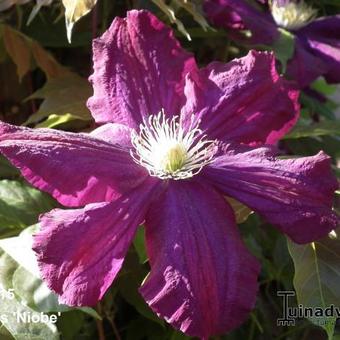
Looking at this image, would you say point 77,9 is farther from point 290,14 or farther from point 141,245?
point 290,14

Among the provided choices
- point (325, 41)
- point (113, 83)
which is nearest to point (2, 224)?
point (113, 83)

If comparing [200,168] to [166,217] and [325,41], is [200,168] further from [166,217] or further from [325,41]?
[325,41]

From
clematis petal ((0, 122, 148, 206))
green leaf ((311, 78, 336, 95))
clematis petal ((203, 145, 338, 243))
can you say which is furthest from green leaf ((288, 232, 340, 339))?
green leaf ((311, 78, 336, 95))

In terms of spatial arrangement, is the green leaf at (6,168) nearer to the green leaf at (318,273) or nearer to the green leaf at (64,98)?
the green leaf at (64,98)

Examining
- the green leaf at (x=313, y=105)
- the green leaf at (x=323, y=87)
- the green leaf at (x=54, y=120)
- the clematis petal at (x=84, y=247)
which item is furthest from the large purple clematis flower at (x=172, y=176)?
the green leaf at (x=323, y=87)

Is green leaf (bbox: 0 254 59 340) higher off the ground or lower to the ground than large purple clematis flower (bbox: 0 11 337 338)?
lower

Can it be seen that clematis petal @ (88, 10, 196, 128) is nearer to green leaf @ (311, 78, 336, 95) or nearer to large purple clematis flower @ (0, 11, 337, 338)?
large purple clematis flower @ (0, 11, 337, 338)

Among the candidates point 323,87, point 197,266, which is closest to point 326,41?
point 197,266
